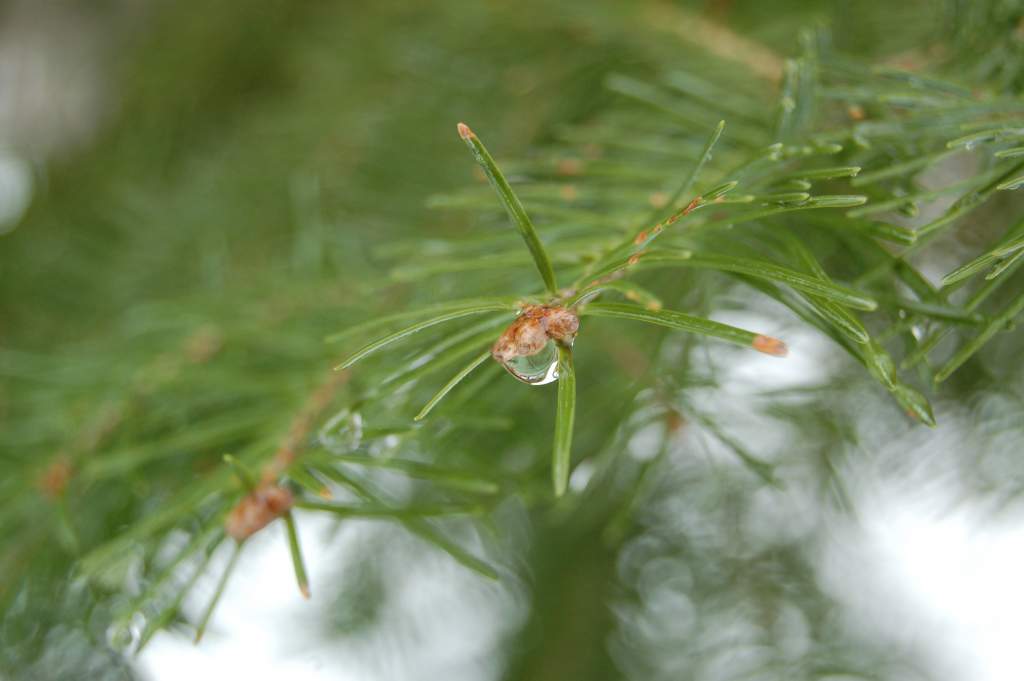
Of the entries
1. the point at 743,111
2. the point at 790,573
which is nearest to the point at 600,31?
the point at 743,111

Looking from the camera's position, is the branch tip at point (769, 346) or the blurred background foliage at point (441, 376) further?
the blurred background foliage at point (441, 376)

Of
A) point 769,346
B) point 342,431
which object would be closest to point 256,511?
point 342,431

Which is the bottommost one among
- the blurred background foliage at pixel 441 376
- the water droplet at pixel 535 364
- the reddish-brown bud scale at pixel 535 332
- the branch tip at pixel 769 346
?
the blurred background foliage at pixel 441 376

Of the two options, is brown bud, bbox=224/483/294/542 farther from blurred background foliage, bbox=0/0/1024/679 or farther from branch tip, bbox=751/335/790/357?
branch tip, bbox=751/335/790/357

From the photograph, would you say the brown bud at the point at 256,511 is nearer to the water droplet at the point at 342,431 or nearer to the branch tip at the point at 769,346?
the water droplet at the point at 342,431

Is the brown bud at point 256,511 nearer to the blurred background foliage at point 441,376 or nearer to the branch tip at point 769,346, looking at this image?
the blurred background foliage at point 441,376

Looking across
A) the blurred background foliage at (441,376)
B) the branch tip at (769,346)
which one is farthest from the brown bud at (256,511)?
the branch tip at (769,346)

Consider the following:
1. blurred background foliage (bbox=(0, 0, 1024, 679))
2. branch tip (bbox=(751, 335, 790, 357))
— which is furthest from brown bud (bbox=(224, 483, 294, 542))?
branch tip (bbox=(751, 335, 790, 357))

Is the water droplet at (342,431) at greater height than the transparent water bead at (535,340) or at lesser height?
lesser
